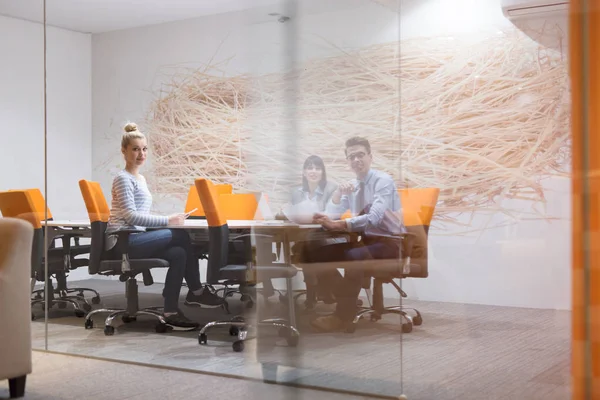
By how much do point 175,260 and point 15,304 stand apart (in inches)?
35.1

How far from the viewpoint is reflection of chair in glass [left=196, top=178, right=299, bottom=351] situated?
11.6ft

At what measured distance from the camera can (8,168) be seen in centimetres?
462

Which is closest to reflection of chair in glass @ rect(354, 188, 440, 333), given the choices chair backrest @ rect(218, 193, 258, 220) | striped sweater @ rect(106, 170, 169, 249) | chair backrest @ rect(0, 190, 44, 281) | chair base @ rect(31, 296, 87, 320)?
chair backrest @ rect(218, 193, 258, 220)

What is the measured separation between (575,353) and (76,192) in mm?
3074

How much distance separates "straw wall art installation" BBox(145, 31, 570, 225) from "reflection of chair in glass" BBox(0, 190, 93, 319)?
1.06 m

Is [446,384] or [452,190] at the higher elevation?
[452,190]

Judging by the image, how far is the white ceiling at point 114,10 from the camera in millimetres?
3775

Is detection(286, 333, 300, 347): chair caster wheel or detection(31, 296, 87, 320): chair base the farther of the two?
detection(31, 296, 87, 320): chair base

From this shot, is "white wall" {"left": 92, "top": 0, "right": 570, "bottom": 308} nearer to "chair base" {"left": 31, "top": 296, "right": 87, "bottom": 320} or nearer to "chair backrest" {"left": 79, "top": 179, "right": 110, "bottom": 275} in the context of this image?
"chair backrest" {"left": 79, "top": 179, "right": 110, "bottom": 275}

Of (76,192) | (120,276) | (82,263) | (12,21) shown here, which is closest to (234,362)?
(120,276)

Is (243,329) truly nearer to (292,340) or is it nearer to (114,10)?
(292,340)

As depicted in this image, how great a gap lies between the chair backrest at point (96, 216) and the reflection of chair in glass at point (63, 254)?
0.21 ft

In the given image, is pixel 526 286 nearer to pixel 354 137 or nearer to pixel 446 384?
pixel 446 384

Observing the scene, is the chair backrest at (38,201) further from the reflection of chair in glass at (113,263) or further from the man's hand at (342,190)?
the man's hand at (342,190)
